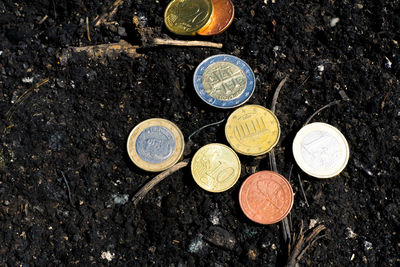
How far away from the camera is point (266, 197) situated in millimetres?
3062

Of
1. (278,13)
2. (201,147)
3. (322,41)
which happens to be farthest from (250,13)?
(201,147)

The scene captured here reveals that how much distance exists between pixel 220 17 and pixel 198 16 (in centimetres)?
20

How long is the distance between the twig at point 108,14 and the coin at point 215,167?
4.89ft

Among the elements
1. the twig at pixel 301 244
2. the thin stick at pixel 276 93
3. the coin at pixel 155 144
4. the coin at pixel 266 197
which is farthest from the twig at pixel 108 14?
the twig at pixel 301 244

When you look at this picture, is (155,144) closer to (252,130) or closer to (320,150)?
(252,130)

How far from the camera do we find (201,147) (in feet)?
10.4

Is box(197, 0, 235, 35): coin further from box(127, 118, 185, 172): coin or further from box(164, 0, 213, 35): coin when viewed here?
box(127, 118, 185, 172): coin

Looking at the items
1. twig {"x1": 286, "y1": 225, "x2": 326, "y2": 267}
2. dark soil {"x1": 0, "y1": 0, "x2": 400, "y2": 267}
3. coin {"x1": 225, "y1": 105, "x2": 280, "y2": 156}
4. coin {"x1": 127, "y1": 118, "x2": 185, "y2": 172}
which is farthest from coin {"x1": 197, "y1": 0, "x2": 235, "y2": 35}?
twig {"x1": 286, "y1": 225, "x2": 326, "y2": 267}

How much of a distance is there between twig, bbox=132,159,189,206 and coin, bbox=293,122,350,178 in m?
0.91

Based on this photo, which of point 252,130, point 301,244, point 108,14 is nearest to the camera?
point 301,244

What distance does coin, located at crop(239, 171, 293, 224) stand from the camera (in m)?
3.01

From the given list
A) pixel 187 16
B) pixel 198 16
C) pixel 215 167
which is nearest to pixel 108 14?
pixel 187 16

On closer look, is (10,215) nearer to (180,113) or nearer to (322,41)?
(180,113)

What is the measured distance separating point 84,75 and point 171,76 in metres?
0.73
